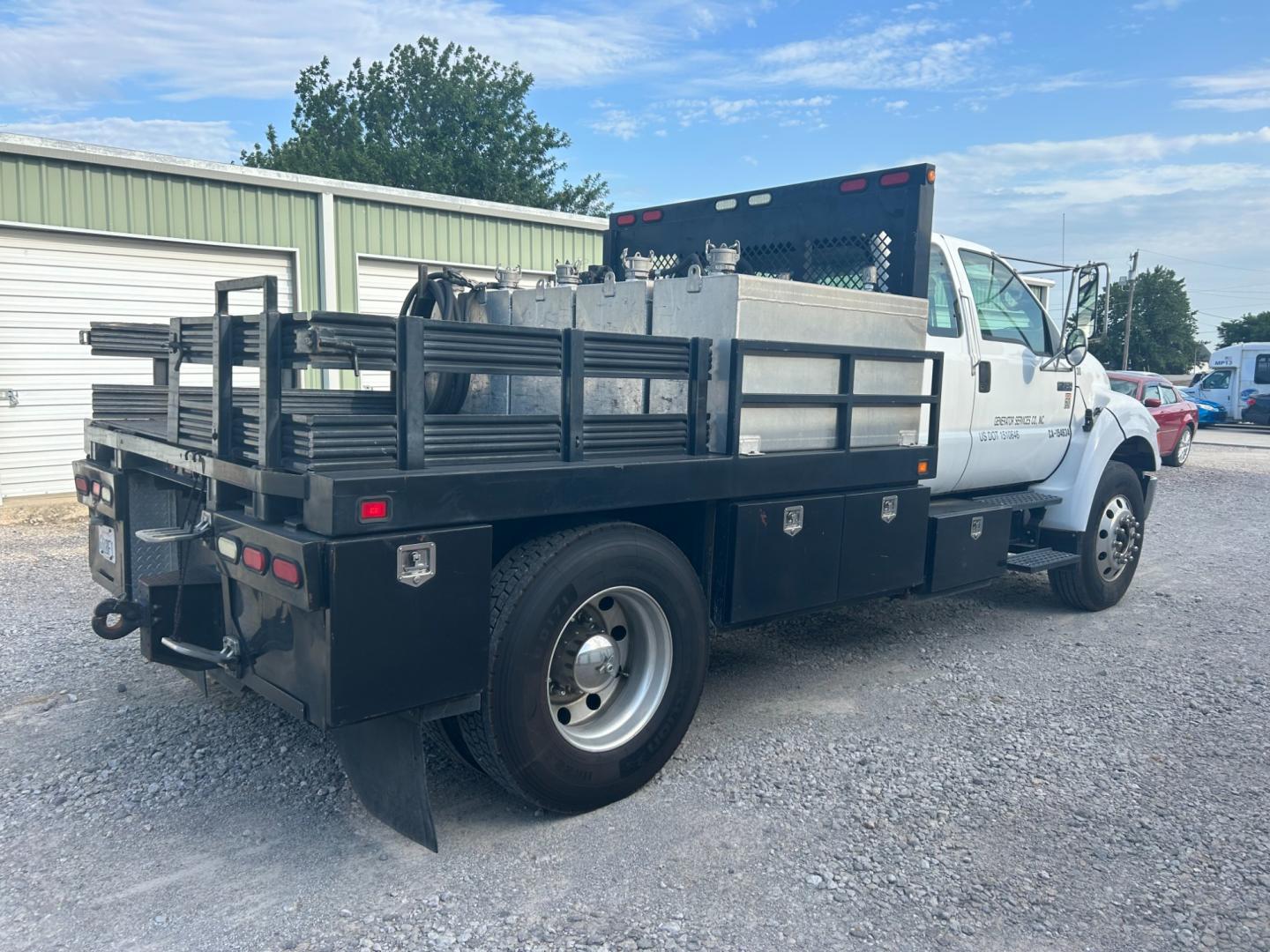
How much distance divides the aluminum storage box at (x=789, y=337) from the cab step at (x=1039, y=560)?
153cm

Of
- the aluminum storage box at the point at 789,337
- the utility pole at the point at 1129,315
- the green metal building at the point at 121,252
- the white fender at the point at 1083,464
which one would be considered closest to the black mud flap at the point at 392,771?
the aluminum storage box at the point at 789,337

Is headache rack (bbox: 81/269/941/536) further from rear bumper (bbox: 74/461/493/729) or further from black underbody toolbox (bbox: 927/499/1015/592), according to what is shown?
black underbody toolbox (bbox: 927/499/1015/592)

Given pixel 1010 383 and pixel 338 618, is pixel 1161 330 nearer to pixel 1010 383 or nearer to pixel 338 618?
pixel 1010 383

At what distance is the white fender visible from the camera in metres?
6.50

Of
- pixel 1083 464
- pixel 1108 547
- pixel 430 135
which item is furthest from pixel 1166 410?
pixel 430 135

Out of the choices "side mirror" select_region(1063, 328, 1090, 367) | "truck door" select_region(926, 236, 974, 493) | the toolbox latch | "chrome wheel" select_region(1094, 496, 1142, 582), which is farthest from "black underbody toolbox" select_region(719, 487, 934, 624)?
"chrome wheel" select_region(1094, 496, 1142, 582)

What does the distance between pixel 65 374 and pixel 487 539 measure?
8710 millimetres

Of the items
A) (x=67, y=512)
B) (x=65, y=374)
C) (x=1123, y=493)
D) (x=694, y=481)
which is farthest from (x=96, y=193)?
(x=1123, y=493)

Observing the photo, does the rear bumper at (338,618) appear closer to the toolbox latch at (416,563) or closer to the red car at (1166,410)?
the toolbox latch at (416,563)

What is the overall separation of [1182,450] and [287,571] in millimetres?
18107

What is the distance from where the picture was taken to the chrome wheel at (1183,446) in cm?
1741

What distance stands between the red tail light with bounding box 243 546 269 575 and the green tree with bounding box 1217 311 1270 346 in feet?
209

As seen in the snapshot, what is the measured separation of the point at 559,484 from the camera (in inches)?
136

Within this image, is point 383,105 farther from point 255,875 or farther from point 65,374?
point 255,875
